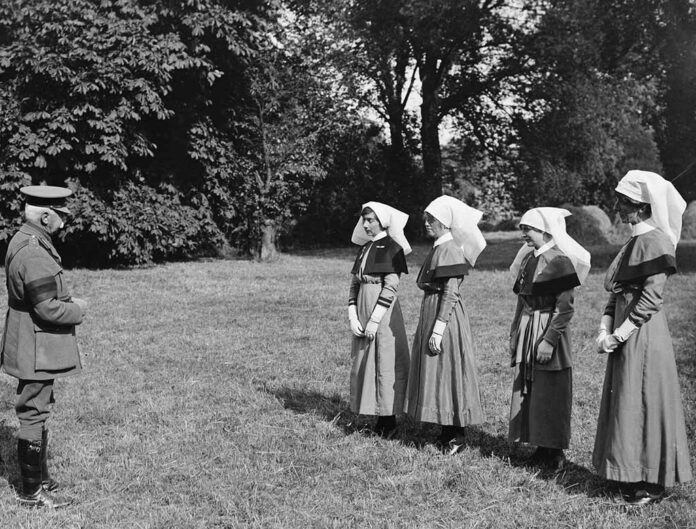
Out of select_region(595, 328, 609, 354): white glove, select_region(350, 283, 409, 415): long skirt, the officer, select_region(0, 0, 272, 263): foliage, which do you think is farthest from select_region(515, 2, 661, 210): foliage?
the officer

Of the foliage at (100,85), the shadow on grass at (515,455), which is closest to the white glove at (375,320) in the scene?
the shadow on grass at (515,455)

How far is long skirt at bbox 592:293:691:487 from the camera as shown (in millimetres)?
4676

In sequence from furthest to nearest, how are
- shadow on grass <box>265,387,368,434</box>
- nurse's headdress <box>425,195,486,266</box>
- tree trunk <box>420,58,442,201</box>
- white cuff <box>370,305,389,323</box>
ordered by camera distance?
tree trunk <box>420,58,442,201</box> → shadow on grass <box>265,387,368,434</box> → white cuff <box>370,305,389,323</box> → nurse's headdress <box>425,195,486,266</box>

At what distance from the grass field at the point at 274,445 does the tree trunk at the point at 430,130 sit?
17.9 m

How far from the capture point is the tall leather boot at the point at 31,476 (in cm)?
488

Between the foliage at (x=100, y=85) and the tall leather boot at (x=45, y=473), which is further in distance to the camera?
the foliage at (x=100, y=85)

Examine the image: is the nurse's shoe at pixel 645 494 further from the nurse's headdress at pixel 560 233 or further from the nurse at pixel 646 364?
the nurse's headdress at pixel 560 233

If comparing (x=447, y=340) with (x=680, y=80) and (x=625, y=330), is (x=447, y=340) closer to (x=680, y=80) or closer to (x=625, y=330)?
(x=625, y=330)

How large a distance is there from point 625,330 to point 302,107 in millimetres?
19381

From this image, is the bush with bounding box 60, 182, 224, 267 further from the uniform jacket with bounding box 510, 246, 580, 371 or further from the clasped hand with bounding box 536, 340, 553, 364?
the clasped hand with bounding box 536, 340, 553, 364

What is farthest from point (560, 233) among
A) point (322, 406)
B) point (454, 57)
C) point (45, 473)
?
point (454, 57)

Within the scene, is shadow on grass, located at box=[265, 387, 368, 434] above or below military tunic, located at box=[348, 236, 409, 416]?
below

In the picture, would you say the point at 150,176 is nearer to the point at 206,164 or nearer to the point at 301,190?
the point at 206,164

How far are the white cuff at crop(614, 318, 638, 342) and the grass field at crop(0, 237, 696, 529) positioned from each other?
1.18m
